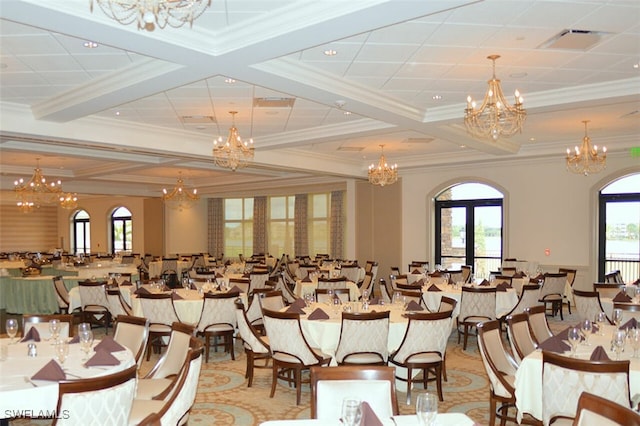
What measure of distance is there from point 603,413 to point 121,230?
25.9 m

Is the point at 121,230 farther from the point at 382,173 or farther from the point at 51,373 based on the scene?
the point at 51,373

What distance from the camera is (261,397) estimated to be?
560 cm

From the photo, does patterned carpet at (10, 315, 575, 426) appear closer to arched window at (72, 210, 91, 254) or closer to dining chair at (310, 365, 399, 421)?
dining chair at (310, 365, 399, 421)

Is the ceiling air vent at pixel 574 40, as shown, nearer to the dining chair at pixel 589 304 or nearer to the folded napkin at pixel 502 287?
the dining chair at pixel 589 304

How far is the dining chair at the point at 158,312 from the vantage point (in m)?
6.98

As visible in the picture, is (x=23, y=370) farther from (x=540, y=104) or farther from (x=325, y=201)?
(x=325, y=201)

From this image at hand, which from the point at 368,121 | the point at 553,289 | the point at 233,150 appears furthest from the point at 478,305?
the point at 233,150

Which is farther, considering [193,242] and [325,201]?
[193,242]

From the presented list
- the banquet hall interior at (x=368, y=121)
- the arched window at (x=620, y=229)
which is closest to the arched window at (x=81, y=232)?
the banquet hall interior at (x=368, y=121)

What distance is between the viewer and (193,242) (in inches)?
899

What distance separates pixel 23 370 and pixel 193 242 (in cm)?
1958

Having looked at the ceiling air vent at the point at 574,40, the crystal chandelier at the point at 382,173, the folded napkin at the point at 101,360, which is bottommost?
the folded napkin at the point at 101,360

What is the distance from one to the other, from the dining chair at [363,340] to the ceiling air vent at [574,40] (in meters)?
3.15

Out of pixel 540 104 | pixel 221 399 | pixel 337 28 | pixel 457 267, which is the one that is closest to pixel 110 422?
pixel 221 399
